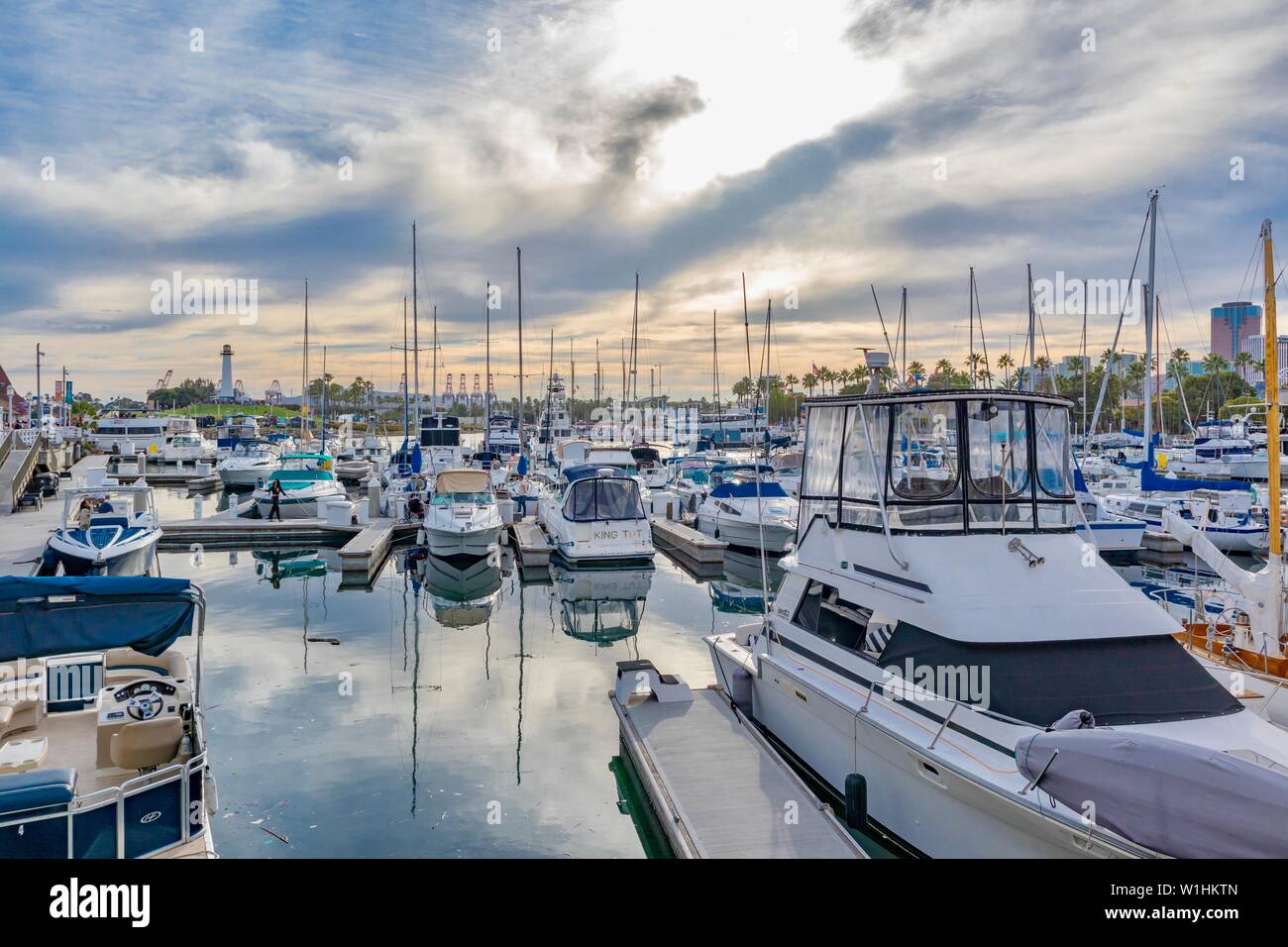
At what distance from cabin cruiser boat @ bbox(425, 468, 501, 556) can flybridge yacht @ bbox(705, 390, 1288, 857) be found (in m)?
15.8

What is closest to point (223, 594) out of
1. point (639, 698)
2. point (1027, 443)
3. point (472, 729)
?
point (472, 729)

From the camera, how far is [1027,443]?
10.4 m

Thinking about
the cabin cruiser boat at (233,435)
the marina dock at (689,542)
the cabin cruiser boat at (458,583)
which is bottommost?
the cabin cruiser boat at (458,583)

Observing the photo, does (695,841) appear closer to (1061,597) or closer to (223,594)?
(1061,597)

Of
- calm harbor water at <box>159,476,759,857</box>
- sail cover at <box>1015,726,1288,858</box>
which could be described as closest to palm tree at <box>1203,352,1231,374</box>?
calm harbor water at <box>159,476,759,857</box>

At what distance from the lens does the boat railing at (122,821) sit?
644cm

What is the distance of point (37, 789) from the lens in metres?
6.48

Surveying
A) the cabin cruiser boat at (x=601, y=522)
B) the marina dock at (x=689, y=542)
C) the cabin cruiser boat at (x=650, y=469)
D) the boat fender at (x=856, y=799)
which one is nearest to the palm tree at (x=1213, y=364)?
the cabin cruiser boat at (x=650, y=469)

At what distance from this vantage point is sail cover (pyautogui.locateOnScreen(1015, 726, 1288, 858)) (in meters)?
5.46

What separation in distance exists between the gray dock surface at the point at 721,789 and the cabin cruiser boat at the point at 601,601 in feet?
25.7

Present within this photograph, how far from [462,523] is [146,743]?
62.5ft

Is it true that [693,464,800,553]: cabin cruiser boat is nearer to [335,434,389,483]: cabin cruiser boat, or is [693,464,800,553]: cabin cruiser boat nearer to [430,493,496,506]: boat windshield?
[430,493,496,506]: boat windshield

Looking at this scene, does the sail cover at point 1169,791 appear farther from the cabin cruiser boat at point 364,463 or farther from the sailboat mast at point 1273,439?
the cabin cruiser boat at point 364,463

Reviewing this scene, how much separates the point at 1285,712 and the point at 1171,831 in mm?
5858
